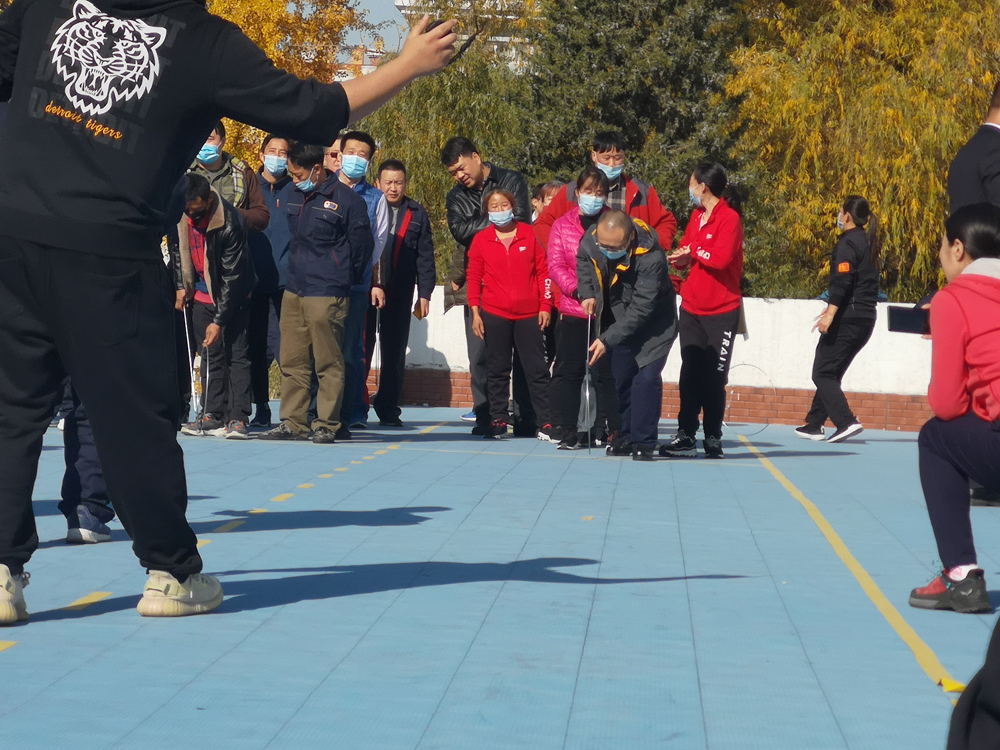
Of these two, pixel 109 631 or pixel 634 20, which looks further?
pixel 634 20

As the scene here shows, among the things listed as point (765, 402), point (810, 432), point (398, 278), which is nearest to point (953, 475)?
point (398, 278)

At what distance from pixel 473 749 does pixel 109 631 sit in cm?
165

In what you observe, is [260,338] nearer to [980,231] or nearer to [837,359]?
[837,359]

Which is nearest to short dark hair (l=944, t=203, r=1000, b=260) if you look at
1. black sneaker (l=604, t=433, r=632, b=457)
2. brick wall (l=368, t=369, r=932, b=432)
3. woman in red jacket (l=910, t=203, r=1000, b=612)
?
woman in red jacket (l=910, t=203, r=1000, b=612)

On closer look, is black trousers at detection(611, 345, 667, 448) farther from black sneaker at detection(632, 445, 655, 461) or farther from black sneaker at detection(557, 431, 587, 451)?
black sneaker at detection(557, 431, 587, 451)

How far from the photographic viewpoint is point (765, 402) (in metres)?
16.2

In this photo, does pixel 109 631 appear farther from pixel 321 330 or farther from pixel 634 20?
pixel 634 20

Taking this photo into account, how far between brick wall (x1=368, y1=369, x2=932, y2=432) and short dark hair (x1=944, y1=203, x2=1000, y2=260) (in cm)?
1056

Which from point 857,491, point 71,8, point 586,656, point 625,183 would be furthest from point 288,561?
point 625,183

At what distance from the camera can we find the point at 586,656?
178 inches

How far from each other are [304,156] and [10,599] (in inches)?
280

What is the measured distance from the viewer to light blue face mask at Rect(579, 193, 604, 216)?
446 inches

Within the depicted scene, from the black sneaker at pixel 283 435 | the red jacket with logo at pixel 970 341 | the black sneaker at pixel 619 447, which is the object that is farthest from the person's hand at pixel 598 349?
the red jacket with logo at pixel 970 341

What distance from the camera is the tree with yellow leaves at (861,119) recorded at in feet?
83.3
